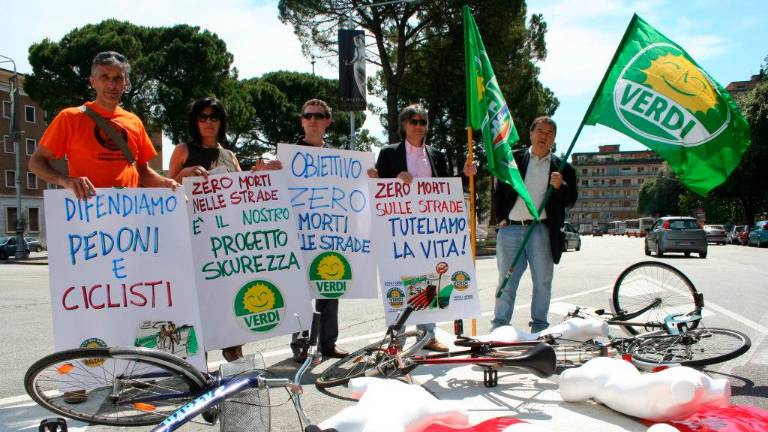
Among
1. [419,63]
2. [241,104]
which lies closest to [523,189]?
[419,63]

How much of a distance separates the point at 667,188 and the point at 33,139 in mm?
78718

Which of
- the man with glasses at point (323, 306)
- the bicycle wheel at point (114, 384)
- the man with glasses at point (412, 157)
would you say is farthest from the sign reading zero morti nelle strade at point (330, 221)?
the bicycle wheel at point (114, 384)

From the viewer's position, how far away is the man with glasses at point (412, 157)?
4.85 metres

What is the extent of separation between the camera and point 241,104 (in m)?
34.0

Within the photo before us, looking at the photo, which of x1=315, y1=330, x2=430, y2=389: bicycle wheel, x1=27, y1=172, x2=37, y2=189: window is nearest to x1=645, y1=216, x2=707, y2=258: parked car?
x1=315, y1=330, x2=430, y2=389: bicycle wheel

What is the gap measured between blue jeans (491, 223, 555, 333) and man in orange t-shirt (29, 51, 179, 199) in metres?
2.79

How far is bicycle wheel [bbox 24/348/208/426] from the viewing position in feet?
8.64

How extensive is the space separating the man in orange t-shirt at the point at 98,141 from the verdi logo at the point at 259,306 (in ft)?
3.04

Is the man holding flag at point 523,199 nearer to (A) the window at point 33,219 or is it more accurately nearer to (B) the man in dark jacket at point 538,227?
(B) the man in dark jacket at point 538,227

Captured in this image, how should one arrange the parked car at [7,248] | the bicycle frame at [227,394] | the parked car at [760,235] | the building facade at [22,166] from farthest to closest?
the building facade at [22,166]
the parked car at [760,235]
the parked car at [7,248]
the bicycle frame at [227,394]

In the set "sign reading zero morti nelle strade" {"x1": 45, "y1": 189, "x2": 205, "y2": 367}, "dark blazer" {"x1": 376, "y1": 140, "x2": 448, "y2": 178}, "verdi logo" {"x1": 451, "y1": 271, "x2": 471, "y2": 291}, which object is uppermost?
"dark blazer" {"x1": 376, "y1": 140, "x2": 448, "y2": 178}

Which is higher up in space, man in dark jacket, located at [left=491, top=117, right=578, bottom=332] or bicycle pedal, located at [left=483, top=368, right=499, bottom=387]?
man in dark jacket, located at [left=491, top=117, right=578, bottom=332]

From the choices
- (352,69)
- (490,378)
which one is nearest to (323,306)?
(490,378)

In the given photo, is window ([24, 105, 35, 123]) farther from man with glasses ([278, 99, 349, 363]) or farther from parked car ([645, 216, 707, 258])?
man with glasses ([278, 99, 349, 363])
